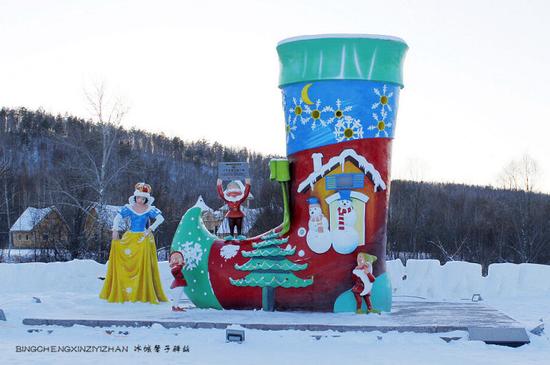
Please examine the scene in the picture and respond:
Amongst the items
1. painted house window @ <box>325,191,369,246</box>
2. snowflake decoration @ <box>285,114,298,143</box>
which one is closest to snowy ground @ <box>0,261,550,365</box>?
painted house window @ <box>325,191,369,246</box>

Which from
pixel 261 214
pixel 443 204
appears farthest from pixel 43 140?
pixel 261 214

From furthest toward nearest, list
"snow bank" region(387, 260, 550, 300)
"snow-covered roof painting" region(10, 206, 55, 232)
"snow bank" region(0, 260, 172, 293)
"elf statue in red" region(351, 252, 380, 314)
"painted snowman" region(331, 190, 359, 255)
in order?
"snow-covered roof painting" region(10, 206, 55, 232), "snow bank" region(387, 260, 550, 300), "snow bank" region(0, 260, 172, 293), "painted snowman" region(331, 190, 359, 255), "elf statue in red" region(351, 252, 380, 314)

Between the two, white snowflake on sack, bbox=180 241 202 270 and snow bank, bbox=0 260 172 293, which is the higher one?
white snowflake on sack, bbox=180 241 202 270

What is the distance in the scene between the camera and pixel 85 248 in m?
21.0

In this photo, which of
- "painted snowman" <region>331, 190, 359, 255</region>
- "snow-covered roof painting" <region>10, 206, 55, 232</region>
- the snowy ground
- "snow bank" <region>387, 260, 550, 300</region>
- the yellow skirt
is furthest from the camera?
"snow-covered roof painting" <region>10, 206, 55, 232</region>

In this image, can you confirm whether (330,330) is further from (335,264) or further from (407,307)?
(407,307)

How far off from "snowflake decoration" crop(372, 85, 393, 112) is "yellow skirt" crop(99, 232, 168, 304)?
12.6ft

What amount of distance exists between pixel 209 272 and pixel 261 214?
52.6 feet

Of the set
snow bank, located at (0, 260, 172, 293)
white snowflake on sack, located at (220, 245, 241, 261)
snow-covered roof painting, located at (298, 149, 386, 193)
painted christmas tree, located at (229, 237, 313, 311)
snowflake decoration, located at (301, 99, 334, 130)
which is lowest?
snow bank, located at (0, 260, 172, 293)

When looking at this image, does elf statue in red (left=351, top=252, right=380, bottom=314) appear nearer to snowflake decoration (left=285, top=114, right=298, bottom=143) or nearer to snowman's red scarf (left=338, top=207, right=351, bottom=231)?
snowman's red scarf (left=338, top=207, right=351, bottom=231)

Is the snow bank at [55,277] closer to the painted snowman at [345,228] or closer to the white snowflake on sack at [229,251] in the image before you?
the white snowflake on sack at [229,251]

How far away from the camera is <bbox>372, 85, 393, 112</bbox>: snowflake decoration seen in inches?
391

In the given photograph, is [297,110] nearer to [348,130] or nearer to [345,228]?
[348,130]

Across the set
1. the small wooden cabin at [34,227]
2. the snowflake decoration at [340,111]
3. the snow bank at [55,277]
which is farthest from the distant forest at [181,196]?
the snowflake decoration at [340,111]
